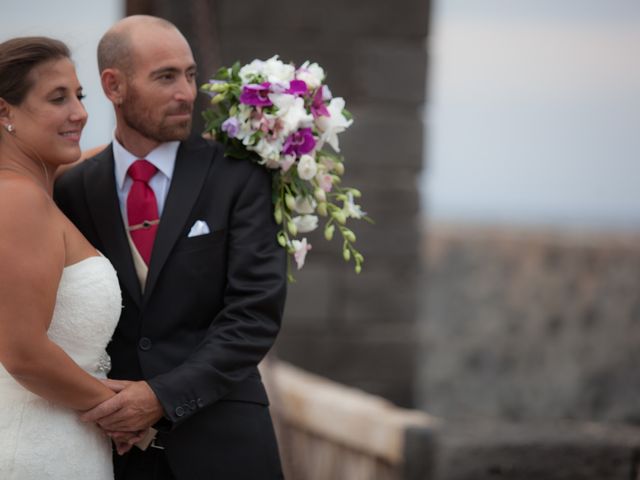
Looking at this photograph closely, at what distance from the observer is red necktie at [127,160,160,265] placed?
3295mm

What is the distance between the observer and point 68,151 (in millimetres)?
3105

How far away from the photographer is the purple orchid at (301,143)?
3322 millimetres

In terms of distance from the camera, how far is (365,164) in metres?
7.12

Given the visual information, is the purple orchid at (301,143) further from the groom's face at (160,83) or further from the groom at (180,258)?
the groom's face at (160,83)

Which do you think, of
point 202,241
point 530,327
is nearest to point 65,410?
point 202,241

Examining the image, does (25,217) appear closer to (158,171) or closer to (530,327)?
(158,171)

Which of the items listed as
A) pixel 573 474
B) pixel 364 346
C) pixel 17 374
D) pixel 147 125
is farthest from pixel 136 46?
pixel 364 346

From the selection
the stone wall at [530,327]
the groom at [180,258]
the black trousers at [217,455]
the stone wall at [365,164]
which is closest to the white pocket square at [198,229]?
the groom at [180,258]

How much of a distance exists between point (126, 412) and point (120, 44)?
0.96 m

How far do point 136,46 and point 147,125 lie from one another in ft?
0.68

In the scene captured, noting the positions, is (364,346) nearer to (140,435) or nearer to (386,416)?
(386,416)

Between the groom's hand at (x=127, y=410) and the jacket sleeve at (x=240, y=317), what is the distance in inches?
1.1

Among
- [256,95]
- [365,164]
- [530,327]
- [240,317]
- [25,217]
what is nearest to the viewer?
[25,217]

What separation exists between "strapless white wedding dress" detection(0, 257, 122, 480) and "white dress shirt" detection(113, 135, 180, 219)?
0.94ft
